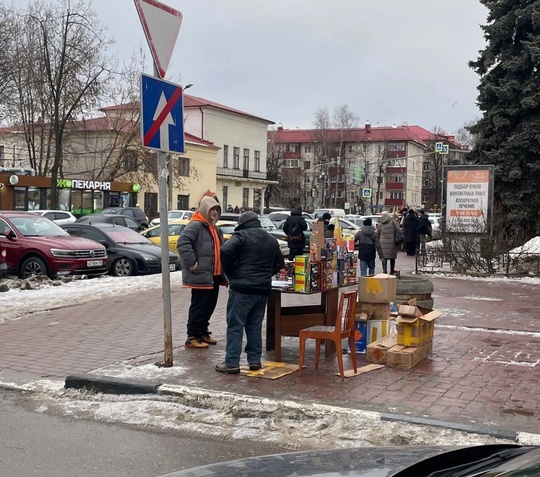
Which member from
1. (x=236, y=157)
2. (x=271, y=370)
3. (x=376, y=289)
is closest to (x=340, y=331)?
(x=271, y=370)

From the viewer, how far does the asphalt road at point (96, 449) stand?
4.65 meters

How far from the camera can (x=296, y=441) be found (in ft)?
17.2

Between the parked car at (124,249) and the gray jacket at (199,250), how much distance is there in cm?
876

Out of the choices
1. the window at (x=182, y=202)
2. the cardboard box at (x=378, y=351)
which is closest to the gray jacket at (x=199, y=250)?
the cardboard box at (x=378, y=351)

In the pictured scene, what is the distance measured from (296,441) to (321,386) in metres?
1.43

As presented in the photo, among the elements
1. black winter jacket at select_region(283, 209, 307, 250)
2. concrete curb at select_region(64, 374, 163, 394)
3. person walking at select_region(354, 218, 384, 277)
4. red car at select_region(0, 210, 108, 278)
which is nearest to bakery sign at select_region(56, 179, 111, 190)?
black winter jacket at select_region(283, 209, 307, 250)

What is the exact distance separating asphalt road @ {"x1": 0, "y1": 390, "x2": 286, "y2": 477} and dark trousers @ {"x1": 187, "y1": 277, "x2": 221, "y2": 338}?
278 cm

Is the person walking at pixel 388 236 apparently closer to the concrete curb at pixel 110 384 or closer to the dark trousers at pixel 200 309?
the dark trousers at pixel 200 309

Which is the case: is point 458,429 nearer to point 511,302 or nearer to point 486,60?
point 511,302

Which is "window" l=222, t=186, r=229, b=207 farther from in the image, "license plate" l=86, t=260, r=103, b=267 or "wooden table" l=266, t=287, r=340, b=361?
"wooden table" l=266, t=287, r=340, b=361

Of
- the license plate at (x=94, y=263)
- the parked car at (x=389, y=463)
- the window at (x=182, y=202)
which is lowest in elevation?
the license plate at (x=94, y=263)

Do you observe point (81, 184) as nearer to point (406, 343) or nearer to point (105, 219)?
point (105, 219)

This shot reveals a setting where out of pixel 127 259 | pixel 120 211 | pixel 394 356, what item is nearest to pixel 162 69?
pixel 394 356

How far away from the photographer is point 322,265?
25.3 feet
